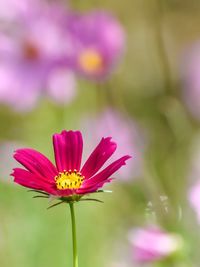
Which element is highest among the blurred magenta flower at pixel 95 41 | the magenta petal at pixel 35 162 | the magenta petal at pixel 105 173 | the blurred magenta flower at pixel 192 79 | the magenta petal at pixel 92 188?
the blurred magenta flower at pixel 192 79

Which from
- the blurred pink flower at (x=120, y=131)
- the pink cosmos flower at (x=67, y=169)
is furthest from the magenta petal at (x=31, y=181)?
the blurred pink flower at (x=120, y=131)

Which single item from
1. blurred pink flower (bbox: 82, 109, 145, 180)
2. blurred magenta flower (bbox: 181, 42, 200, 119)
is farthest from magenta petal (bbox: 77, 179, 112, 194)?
blurred magenta flower (bbox: 181, 42, 200, 119)

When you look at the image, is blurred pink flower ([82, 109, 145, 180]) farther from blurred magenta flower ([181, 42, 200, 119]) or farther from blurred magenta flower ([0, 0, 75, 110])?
blurred magenta flower ([181, 42, 200, 119])

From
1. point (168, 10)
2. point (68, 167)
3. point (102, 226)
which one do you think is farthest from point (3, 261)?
point (168, 10)

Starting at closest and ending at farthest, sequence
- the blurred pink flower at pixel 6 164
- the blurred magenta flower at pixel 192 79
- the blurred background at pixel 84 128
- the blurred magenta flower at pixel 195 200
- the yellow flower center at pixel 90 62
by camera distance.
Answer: the blurred magenta flower at pixel 195 200 < the blurred background at pixel 84 128 < the yellow flower center at pixel 90 62 < the blurred pink flower at pixel 6 164 < the blurred magenta flower at pixel 192 79

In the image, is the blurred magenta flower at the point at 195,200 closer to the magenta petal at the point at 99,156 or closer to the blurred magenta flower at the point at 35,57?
the magenta petal at the point at 99,156

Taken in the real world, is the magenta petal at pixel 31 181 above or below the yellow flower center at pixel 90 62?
below
